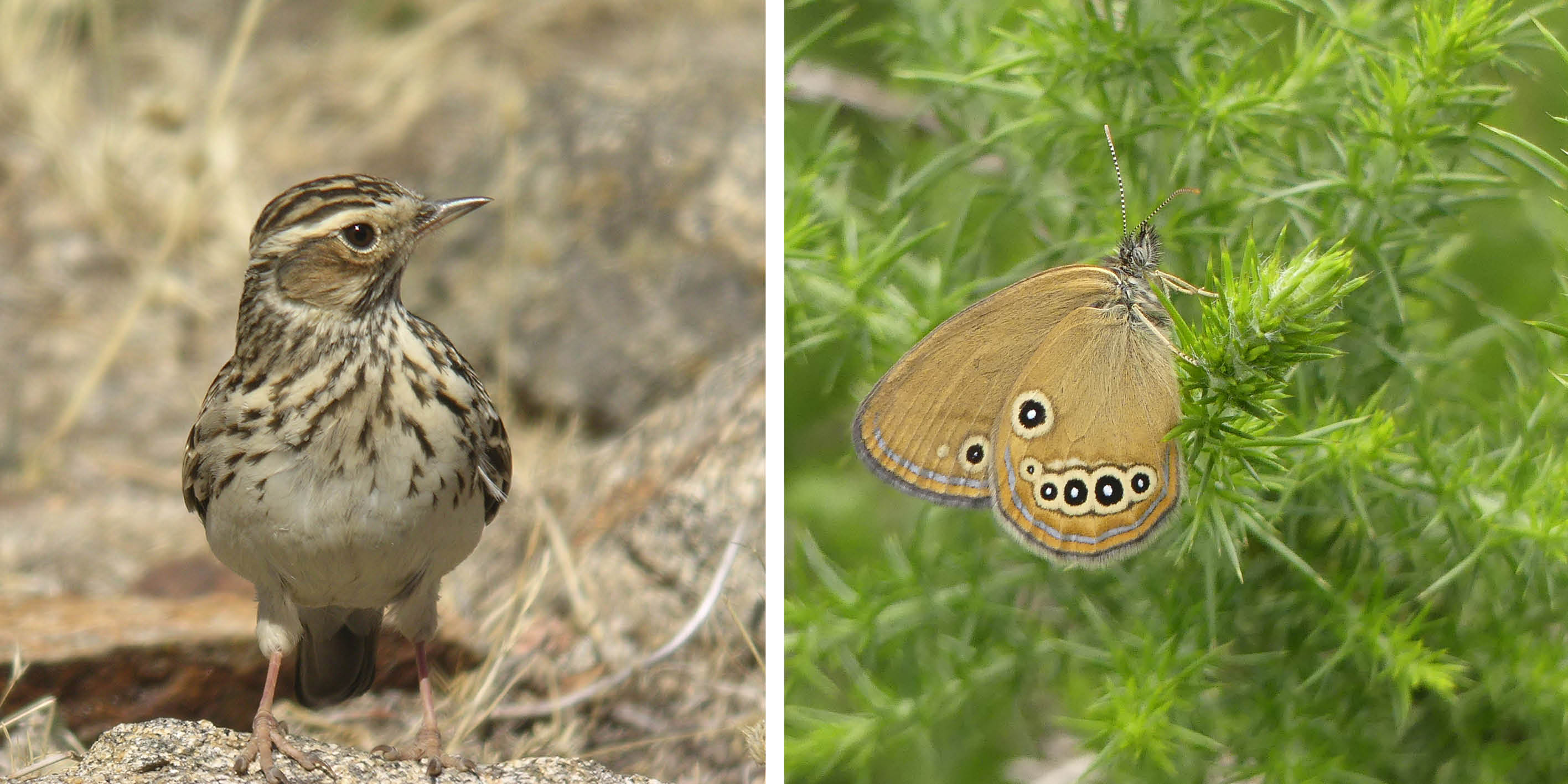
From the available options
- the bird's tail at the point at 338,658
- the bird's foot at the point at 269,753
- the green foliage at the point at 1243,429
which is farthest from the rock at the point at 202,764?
the green foliage at the point at 1243,429

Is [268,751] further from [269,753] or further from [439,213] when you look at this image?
[439,213]

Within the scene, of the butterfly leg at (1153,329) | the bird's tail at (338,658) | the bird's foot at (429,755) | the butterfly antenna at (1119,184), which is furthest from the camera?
the bird's tail at (338,658)

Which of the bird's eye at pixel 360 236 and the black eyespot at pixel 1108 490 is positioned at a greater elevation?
the bird's eye at pixel 360 236

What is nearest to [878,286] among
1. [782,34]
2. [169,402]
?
[782,34]

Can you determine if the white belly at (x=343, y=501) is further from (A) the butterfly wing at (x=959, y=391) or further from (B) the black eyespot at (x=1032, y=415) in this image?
(B) the black eyespot at (x=1032, y=415)

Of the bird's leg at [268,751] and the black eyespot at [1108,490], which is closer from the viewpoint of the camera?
the black eyespot at [1108,490]

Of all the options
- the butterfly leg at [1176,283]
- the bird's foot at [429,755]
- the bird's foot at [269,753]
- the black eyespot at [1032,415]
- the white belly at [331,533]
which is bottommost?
the bird's foot at [429,755]

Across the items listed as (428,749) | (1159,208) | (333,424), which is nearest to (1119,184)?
(1159,208)
